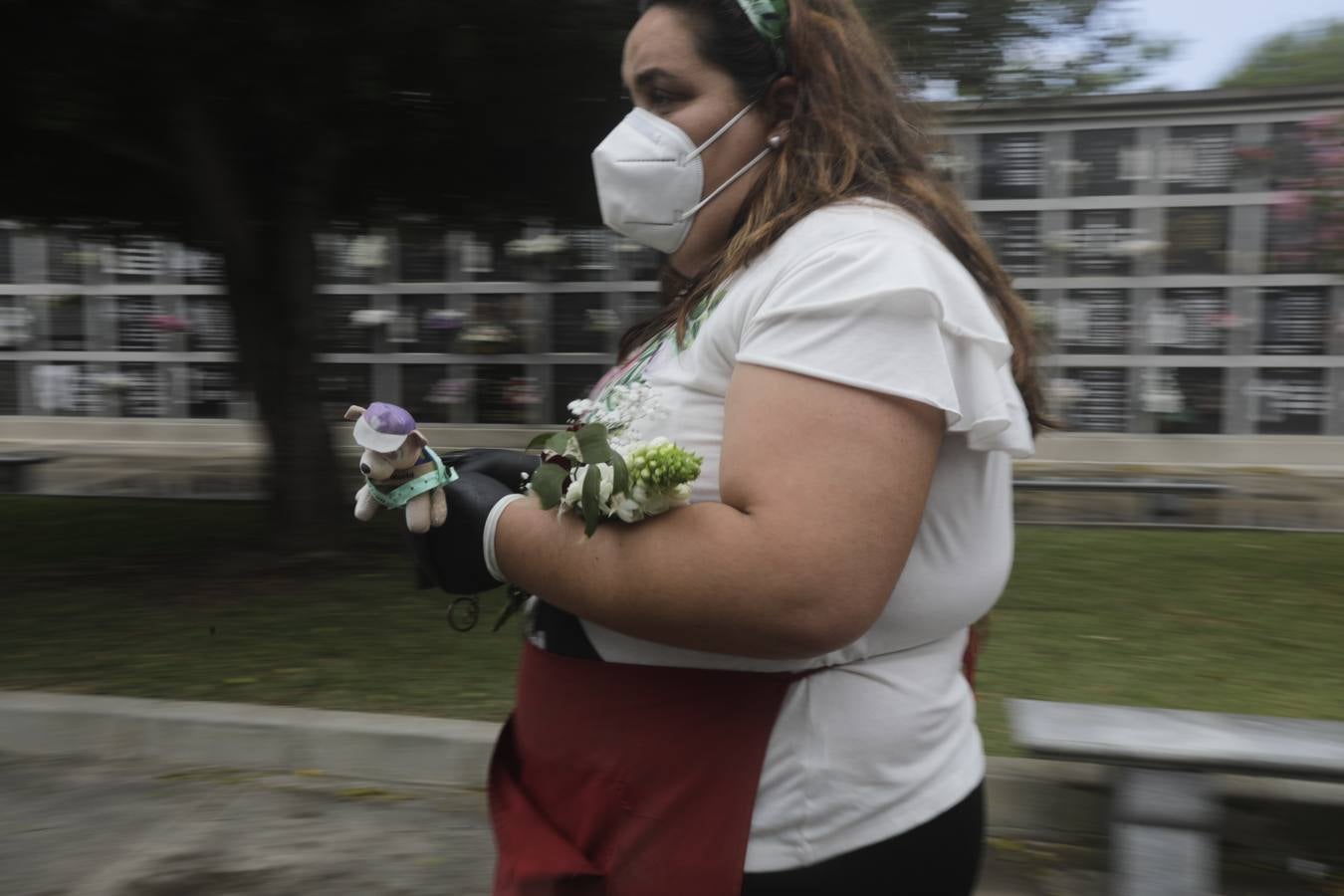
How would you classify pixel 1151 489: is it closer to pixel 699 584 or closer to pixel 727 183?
pixel 727 183

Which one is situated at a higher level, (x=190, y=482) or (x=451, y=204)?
(x=451, y=204)

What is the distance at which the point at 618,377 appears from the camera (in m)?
1.28

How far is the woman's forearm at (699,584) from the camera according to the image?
37.3 inches

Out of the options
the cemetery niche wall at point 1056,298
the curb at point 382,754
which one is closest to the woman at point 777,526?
the curb at point 382,754

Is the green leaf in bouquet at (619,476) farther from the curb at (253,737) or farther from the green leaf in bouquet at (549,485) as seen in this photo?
the curb at (253,737)

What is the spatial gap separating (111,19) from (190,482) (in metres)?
6.51

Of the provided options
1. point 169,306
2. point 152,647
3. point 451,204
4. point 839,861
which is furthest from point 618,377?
point 169,306

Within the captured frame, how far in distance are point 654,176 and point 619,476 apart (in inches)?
15.9

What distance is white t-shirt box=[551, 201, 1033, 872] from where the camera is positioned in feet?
3.23

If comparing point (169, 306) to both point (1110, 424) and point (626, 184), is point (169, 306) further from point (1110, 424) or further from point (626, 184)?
point (626, 184)

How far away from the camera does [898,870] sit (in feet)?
3.75

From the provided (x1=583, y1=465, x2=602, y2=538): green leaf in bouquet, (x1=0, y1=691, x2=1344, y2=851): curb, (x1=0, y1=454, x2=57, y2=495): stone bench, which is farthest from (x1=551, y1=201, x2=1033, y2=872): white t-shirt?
(x1=0, y1=454, x2=57, y2=495): stone bench

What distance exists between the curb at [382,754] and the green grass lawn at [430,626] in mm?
331

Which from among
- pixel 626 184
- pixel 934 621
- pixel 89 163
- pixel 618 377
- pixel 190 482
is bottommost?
pixel 190 482
